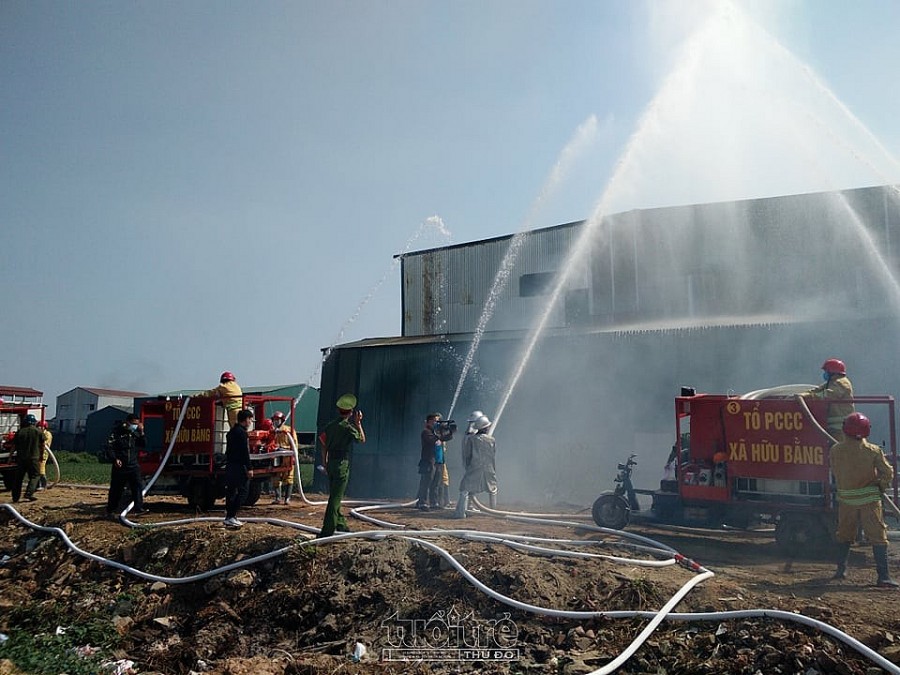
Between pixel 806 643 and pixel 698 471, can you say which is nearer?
pixel 806 643

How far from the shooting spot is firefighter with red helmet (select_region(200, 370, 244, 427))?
1277 cm

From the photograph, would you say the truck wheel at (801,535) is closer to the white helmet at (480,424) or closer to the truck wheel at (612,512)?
the truck wheel at (612,512)

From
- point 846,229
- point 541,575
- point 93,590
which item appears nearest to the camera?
point 541,575

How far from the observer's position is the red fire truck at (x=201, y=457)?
41.7 feet

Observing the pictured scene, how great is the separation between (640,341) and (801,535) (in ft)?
27.2

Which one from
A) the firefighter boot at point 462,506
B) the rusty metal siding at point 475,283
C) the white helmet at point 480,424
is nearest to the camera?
the firefighter boot at point 462,506

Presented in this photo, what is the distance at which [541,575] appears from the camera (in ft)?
24.0

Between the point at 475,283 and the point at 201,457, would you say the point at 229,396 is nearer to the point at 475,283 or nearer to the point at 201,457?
the point at 201,457

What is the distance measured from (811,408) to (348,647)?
6.94 meters

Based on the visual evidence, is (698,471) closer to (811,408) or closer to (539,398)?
(811,408)

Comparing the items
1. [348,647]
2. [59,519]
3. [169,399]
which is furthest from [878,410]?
[59,519]

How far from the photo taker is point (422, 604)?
284 inches

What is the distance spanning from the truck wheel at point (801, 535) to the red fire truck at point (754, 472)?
0.04 feet

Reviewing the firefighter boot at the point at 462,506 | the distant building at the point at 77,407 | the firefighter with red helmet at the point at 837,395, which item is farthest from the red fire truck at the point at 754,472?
the distant building at the point at 77,407
